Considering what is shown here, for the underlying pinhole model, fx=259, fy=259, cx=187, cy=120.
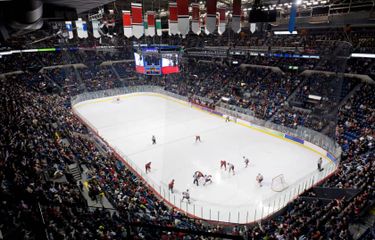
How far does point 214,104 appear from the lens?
1292 inches

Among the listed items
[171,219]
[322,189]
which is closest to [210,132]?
[322,189]

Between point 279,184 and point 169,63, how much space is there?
23246mm

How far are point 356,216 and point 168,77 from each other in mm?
36988

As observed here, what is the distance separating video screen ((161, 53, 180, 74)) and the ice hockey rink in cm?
540

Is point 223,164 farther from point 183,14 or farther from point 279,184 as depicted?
point 183,14

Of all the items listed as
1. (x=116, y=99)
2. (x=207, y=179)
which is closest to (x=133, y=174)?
(x=207, y=179)

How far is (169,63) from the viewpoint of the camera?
33969mm

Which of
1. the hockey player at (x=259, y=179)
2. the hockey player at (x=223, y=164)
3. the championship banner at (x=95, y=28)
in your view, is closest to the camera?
the hockey player at (x=259, y=179)

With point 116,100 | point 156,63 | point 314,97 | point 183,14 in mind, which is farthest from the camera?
point 116,100

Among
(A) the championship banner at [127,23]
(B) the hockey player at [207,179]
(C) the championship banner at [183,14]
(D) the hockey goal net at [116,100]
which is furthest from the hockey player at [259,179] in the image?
(D) the hockey goal net at [116,100]

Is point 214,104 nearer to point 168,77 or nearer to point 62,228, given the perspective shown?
point 168,77

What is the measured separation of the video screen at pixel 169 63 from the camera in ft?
107

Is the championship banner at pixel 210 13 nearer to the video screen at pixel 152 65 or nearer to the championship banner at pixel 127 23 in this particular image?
the championship banner at pixel 127 23

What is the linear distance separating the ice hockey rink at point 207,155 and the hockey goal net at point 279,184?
304 mm
